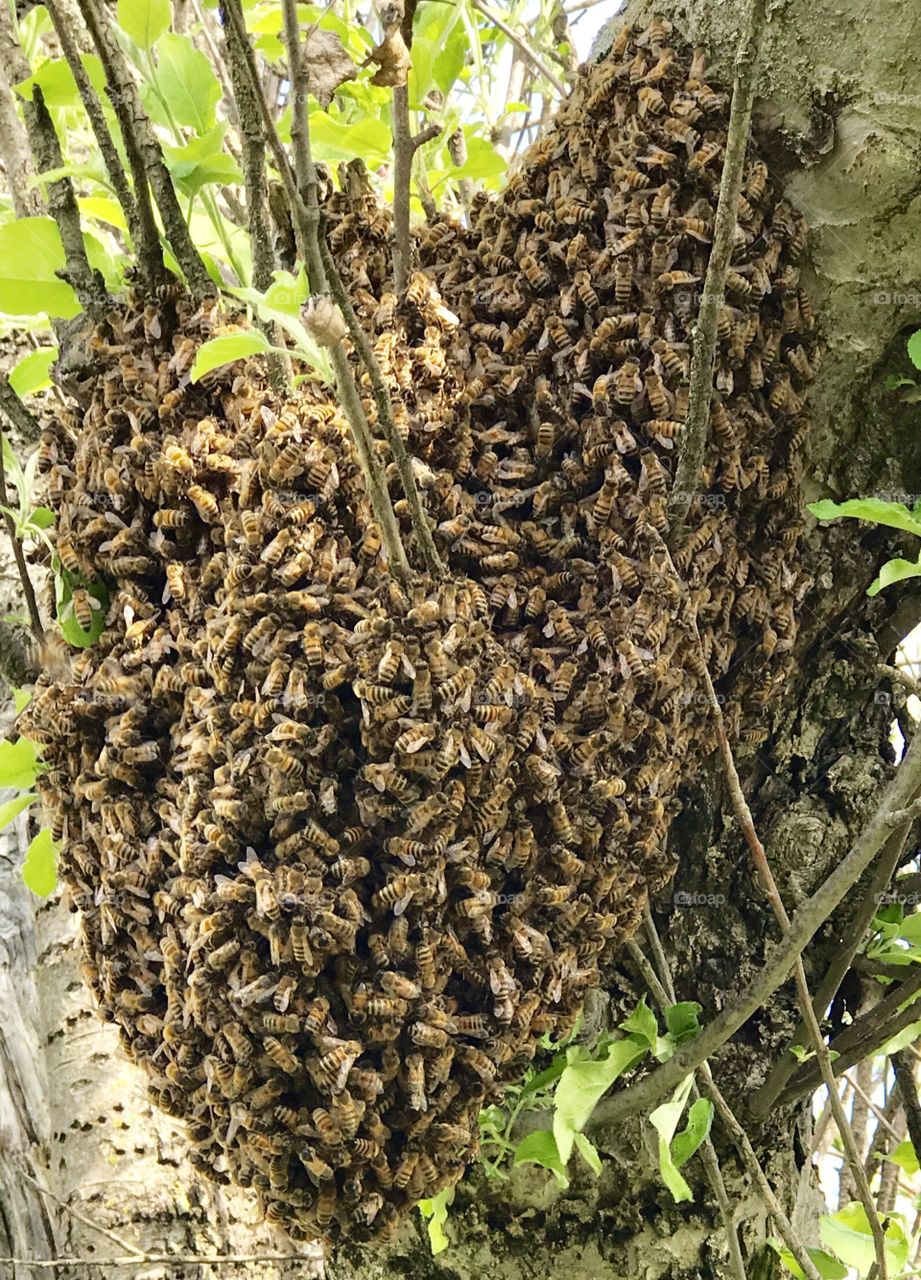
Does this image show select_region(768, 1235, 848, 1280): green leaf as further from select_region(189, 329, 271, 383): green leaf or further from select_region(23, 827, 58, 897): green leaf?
select_region(189, 329, 271, 383): green leaf

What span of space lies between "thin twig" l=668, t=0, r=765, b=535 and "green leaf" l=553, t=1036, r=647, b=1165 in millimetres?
784

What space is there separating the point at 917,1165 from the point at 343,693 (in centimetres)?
169

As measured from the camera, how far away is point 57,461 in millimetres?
1831

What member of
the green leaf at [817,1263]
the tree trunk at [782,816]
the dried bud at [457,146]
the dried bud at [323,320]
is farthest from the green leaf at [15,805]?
the dried bud at [457,146]

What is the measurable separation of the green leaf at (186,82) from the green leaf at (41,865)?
115 centimetres

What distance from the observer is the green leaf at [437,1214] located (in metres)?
1.88

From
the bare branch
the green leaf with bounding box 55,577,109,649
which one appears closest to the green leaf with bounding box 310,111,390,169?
the bare branch

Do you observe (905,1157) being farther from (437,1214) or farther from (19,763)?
(19,763)

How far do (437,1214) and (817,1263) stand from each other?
0.71 meters

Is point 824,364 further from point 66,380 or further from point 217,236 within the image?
point 66,380

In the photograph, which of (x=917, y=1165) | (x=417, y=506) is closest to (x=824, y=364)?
(x=417, y=506)

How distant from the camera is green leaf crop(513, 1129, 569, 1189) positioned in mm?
1739

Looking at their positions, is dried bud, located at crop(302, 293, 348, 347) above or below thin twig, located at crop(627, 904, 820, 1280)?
above

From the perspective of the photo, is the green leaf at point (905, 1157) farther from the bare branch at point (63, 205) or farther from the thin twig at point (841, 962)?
the bare branch at point (63, 205)
